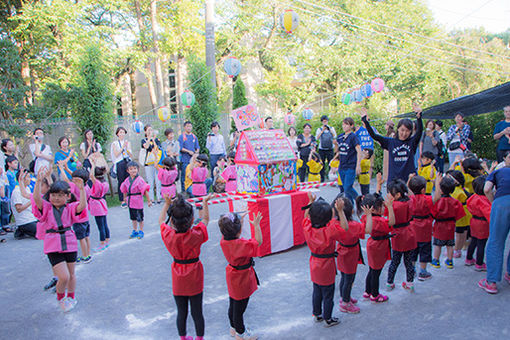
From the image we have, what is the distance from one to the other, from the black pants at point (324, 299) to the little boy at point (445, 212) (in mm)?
1821

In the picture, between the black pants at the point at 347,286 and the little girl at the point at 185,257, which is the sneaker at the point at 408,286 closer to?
the black pants at the point at 347,286

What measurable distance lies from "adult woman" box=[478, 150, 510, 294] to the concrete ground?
20cm

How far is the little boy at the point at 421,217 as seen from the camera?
154 inches

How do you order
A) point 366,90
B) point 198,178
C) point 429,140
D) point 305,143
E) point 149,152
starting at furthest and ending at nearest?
1. point 366,90
2. point 305,143
3. point 149,152
4. point 429,140
5. point 198,178

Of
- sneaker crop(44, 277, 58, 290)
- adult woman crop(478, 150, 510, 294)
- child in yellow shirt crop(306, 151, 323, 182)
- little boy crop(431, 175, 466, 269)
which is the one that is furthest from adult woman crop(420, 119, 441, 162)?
sneaker crop(44, 277, 58, 290)

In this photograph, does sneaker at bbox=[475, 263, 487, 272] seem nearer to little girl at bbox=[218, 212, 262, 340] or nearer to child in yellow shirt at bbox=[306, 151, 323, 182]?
little girl at bbox=[218, 212, 262, 340]

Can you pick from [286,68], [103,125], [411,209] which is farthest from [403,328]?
[286,68]

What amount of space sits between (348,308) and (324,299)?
0.41 m

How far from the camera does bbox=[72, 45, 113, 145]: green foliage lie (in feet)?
31.4

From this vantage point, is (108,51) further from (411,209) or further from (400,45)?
(400,45)

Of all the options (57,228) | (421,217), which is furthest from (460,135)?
(57,228)

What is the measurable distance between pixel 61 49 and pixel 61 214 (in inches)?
513

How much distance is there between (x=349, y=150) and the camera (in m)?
6.04

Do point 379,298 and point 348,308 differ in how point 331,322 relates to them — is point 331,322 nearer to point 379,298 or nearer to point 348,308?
point 348,308
